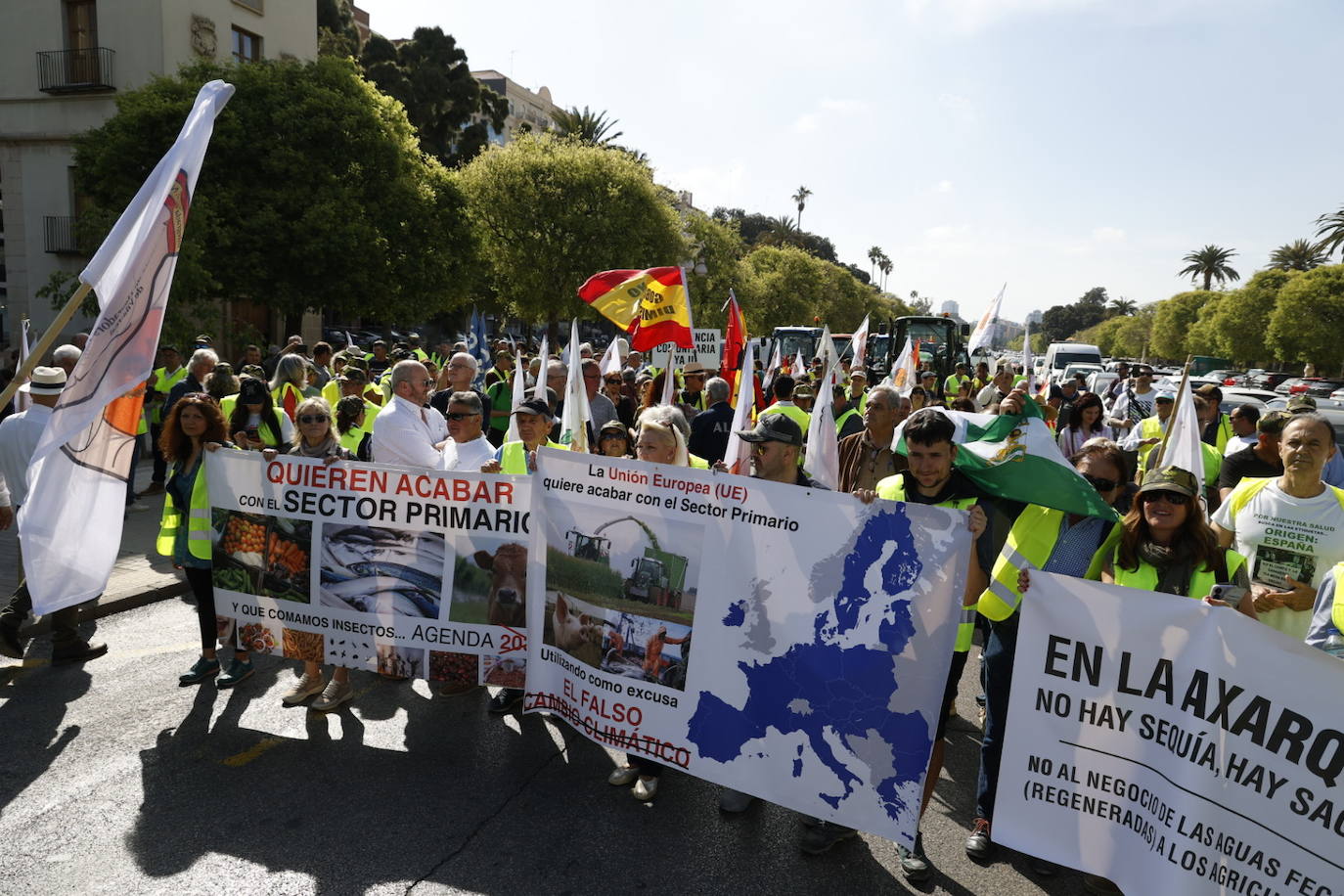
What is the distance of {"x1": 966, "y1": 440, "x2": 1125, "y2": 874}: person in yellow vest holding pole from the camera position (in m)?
3.69

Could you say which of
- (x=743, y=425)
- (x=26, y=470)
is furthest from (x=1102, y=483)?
(x=26, y=470)

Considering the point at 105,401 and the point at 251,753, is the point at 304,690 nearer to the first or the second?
the point at 251,753

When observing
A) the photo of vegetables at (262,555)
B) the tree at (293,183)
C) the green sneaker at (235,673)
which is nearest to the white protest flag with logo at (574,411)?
the photo of vegetables at (262,555)

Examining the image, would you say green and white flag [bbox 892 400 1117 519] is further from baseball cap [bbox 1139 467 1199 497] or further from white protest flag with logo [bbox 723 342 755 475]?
white protest flag with logo [bbox 723 342 755 475]

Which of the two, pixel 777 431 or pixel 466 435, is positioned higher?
pixel 777 431

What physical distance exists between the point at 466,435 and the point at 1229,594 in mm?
3988

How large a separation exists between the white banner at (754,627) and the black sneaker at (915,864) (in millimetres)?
269

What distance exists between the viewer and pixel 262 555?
4809mm

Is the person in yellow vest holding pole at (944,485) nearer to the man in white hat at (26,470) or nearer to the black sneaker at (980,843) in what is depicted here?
the black sneaker at (980,843)

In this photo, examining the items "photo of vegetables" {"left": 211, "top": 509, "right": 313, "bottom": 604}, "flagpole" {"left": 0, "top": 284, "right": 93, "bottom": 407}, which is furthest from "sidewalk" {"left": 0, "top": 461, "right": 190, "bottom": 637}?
"flagpole" {"left": 0, "top": 284, "right": 93, "bottom": 407}

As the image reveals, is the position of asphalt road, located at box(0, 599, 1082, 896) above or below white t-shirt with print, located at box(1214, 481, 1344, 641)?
below

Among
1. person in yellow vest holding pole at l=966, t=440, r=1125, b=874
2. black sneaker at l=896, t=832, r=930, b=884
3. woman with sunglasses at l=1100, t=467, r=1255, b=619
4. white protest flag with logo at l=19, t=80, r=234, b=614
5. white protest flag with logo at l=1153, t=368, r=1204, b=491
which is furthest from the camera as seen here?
white protest flag with logo at l=1153, t=368, r=1204, b=491

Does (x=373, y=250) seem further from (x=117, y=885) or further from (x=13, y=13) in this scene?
(x=117, y=885)

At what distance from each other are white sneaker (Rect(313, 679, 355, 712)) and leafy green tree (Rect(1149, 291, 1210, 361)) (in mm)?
82964
